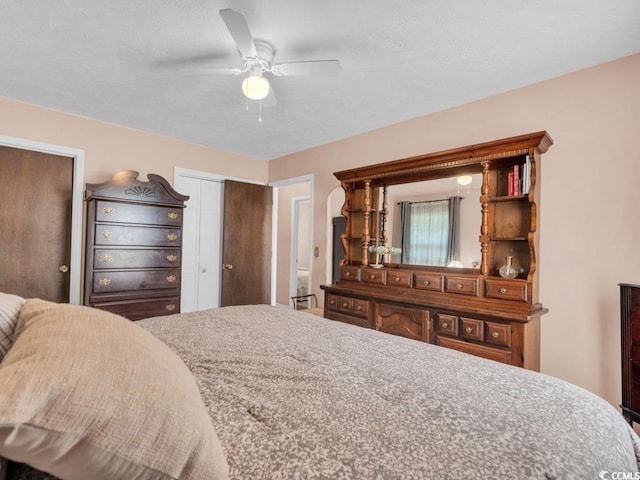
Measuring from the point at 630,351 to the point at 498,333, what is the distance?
644 millimetres

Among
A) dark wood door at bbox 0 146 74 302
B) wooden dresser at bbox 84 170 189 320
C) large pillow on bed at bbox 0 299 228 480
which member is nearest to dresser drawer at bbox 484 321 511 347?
large pillow on bed at bbox 0 299 228 480

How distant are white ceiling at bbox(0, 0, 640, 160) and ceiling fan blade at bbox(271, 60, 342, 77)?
152 millimetres

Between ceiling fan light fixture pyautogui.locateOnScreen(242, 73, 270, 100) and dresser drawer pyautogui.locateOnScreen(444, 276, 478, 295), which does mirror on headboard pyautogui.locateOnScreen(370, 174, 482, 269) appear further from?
ceiling fan light fixture pyautogui.locateOnScreen(242, 73, 270, 100)

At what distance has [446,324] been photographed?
7.86ft

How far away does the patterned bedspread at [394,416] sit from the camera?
68 cm

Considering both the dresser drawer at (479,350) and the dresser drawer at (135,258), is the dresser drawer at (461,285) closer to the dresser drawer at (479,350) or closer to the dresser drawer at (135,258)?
the dresser drawer at (479,350)

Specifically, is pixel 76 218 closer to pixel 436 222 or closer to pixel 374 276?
pixel 374 276

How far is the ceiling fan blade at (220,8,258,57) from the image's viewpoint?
1482mm

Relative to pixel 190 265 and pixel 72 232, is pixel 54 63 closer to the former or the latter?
pixel 72 232

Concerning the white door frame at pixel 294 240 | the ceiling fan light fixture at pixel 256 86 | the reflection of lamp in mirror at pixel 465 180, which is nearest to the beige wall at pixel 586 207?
the reflection of lamp in mirror at pixel 465 180

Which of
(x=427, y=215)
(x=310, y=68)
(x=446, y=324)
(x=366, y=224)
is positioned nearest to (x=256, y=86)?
(x=310, y=68)

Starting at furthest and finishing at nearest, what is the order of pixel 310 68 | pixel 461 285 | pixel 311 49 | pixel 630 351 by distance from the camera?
1. pixel 461 285
2. pixel 311 49
3. pixel 310 68
4. pixel 630 351

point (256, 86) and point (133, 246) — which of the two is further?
point (133, 246)

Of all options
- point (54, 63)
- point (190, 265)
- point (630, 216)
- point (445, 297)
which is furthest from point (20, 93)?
point (630, 216)
